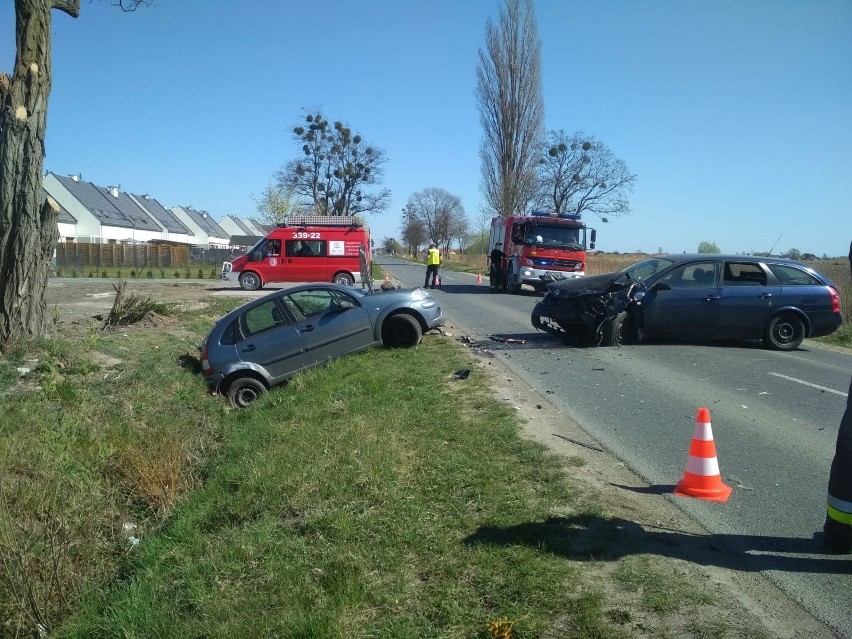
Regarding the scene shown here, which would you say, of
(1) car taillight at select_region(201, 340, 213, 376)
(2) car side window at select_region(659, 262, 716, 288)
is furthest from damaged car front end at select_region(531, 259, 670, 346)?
(1) car taillight at select_region(201, 340, 213, 376)

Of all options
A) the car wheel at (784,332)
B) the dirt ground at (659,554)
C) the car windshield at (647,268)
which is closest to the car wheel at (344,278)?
the car windshield at (647,268)

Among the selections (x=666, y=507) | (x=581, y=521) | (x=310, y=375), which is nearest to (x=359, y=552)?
(x=581, y=521)

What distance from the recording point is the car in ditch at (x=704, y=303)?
12.1 meters

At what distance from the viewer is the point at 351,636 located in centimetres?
352

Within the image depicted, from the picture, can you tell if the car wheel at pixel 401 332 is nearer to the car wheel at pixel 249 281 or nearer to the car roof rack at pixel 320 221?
the car roof rack at pixel 320 221

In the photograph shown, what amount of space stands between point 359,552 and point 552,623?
140 cm

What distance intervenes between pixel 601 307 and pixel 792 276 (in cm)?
368

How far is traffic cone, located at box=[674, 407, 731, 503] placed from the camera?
5117 mm

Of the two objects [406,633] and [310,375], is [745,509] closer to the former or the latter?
[406,633]

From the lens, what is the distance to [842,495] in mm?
3992

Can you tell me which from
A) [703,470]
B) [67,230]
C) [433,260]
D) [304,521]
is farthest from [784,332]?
[67,230]

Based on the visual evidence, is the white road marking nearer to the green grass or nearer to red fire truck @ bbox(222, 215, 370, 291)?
the green grass

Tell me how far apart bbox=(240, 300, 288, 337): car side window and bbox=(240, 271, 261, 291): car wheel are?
17.5 metres

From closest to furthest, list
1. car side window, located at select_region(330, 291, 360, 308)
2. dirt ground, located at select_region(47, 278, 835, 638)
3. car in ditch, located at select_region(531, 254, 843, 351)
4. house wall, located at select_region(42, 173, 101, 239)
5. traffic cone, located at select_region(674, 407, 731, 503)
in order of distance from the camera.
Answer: dirt ground, located at select_region(47, 278, 835, 638)
traffic cone, located at select_region(674, 407, 731, 503)
car side window, located at select_region(330, 291, 360, 308)
car in ditch, located at select_region(531, 254, 843, 351)
house wall, located at select_region(42, 173, 101, 239)
